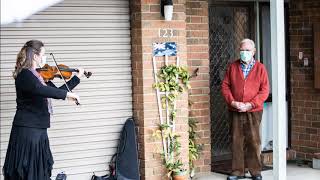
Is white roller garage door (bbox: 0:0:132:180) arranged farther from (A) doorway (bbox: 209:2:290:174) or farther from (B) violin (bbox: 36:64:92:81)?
(A) doorway (bbox: 209:2:290:174)

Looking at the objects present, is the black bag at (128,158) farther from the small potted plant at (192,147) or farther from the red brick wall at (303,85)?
the red brick wall at (303,85)

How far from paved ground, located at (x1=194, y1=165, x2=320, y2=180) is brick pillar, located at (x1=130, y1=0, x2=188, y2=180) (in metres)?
0.89

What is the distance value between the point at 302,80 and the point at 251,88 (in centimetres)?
189

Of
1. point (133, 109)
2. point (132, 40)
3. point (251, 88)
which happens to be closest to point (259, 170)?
point (251, 88)

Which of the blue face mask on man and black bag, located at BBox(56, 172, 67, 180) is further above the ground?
the blue face mask on man

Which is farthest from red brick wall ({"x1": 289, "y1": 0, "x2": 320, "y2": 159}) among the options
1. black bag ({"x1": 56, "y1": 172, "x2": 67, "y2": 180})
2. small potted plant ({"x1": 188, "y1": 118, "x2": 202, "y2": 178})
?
black bag ({"x1": 56, "y1": 172, "x2": 67, "y2": 180})

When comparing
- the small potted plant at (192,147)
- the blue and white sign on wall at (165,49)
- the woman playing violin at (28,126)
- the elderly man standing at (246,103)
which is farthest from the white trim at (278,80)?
the woman playing violin at (28,126)

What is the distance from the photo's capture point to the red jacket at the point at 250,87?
7.61 meters

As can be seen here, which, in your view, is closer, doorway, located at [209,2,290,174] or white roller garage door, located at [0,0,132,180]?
white roller garage door, located at [0,0,132,180]

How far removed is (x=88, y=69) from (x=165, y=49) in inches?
36.5

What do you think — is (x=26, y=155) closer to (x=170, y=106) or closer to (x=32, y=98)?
(x=32, y=98)

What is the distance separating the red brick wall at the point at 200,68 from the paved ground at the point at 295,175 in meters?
0.19

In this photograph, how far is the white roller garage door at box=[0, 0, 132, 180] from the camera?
6723 mm

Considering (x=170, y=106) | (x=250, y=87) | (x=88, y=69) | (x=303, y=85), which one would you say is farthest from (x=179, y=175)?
(x=303, y=85)
